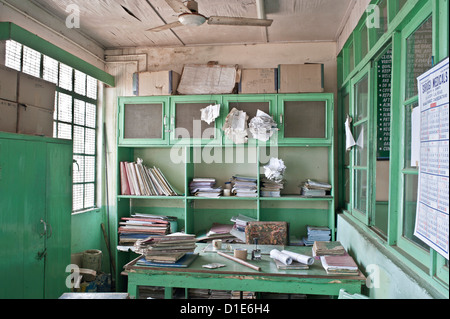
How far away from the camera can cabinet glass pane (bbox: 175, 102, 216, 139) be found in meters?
3.86

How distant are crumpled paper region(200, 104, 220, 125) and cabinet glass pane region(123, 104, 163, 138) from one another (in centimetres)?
53

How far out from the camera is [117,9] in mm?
3434

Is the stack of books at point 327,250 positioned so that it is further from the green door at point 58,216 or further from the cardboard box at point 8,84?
the cardboard box at point 8,84

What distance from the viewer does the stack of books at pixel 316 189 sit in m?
3.74

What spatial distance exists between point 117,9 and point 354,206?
3.06 m

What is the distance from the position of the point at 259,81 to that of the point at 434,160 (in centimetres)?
269

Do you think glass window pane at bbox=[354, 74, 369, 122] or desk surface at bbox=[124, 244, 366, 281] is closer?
desk surface at bbox=[124, 244, 366, 281]

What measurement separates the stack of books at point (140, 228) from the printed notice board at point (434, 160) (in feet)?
9.83

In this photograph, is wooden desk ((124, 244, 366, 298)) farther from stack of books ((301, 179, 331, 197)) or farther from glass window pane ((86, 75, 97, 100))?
glass window pane ((86, 75, 97, 100))

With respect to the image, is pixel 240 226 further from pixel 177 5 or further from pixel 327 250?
pixel 177 5

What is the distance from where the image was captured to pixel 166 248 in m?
2.61

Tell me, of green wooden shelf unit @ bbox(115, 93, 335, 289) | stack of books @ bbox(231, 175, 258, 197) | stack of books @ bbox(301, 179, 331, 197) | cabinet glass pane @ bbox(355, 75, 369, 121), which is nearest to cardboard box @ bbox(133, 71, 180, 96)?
green wooden shelf unit @ bbox(115, 93, 335, 289)

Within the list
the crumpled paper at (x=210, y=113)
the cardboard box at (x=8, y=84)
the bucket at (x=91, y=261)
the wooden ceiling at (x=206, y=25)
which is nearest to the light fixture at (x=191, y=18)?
the wooden ceiling at (x=206, y=25)

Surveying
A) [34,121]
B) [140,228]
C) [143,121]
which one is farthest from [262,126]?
[34,121]
